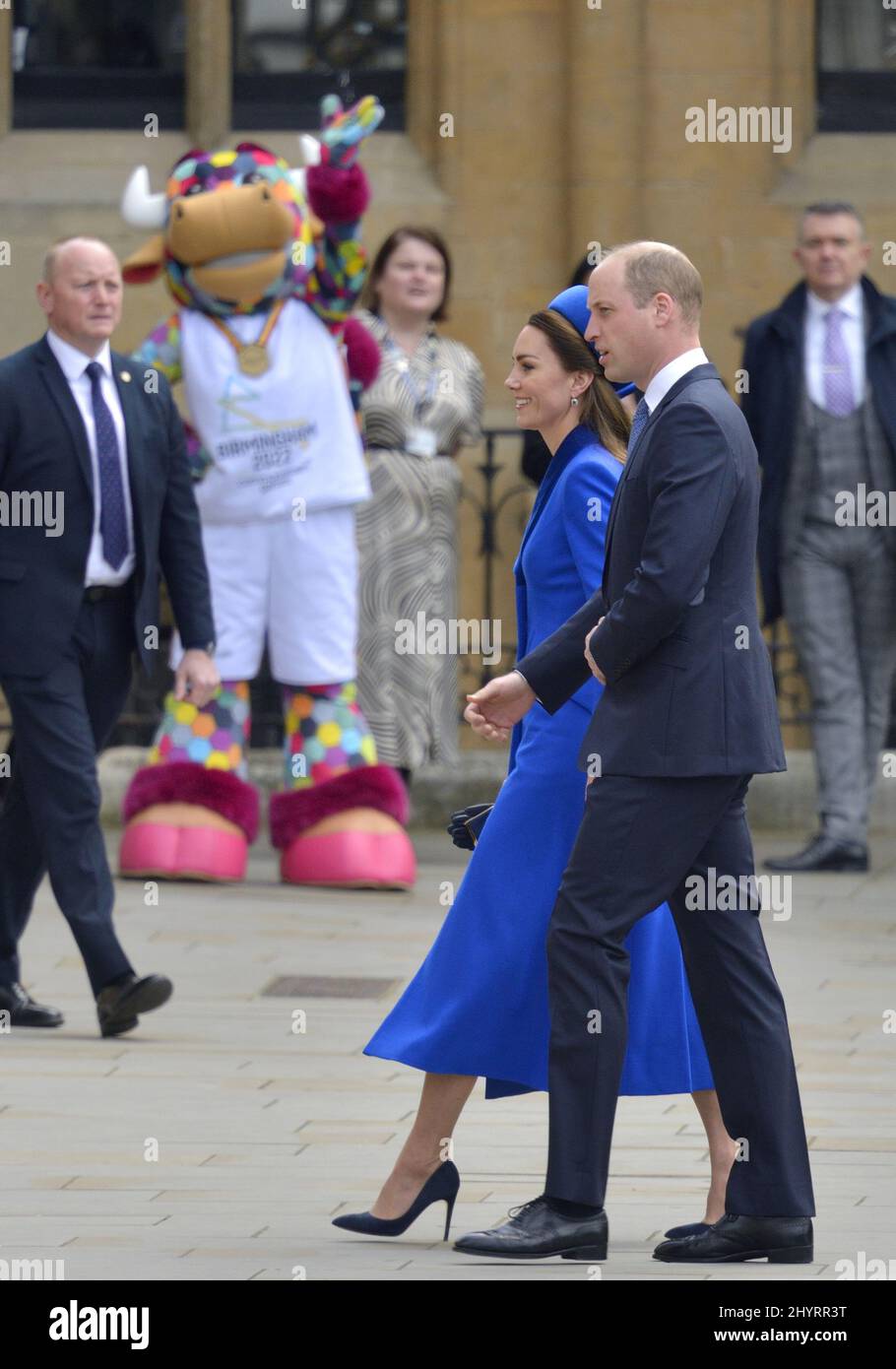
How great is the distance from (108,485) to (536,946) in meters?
2.65

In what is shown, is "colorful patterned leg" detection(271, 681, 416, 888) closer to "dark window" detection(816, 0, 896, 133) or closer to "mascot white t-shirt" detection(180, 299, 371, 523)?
"mascot white t-shirt" detection(180, 299, 371, 523)

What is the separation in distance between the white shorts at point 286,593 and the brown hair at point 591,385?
4440 mm

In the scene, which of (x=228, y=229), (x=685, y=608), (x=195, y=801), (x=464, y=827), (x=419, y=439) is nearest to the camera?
(x=685, y=608)

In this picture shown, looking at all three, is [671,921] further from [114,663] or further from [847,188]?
[847,188]

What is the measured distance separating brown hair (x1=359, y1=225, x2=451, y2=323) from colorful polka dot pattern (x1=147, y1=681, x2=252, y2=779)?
1.51 m

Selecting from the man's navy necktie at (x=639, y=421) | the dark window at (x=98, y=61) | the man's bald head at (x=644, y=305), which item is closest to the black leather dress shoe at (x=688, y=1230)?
the man's navy necktie at (x=639, y=421)

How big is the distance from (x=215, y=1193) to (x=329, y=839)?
4.22 m

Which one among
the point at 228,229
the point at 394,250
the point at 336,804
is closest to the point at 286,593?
the point at 336,804

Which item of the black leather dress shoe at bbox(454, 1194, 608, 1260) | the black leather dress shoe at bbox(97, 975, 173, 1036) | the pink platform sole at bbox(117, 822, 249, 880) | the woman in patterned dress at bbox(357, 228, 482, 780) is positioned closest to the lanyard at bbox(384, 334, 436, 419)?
the woman in patterned dress at bbox(357, 228, 482, 780)

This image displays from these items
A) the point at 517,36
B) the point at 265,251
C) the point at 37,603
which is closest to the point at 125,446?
the point at 37,603

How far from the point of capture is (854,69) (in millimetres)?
12984

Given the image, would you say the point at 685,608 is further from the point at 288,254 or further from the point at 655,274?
the point at 288,254

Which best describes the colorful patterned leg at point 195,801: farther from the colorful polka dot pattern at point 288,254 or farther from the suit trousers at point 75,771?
the suit trousers at point 75,771

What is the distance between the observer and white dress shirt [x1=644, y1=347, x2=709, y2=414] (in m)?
5.08
